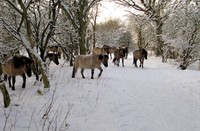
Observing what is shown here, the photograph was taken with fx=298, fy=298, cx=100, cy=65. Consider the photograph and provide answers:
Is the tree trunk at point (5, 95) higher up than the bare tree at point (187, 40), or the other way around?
the bare tree at point (187, 40)

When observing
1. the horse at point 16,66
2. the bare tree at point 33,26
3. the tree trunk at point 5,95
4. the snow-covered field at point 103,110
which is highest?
the bare tree at point 33,26

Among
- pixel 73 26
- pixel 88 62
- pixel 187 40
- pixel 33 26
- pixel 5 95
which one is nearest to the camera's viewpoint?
pixel 5 95

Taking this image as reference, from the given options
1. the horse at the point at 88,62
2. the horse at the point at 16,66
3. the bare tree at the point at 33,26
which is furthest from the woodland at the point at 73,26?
the horse at the point at 88,62

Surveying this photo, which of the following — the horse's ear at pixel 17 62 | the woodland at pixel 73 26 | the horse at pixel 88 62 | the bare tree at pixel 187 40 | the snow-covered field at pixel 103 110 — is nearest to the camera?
the snow-covered field at pixel 103 110

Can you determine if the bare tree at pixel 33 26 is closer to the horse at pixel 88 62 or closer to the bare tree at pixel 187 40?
the horse at pixel 88 62

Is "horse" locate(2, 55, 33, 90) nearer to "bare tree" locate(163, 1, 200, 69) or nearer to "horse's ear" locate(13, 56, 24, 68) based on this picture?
"horse's ear" locate(13, 56, 24, 68)

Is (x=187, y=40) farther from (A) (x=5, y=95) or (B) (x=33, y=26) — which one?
(A) (x=5, y=95)

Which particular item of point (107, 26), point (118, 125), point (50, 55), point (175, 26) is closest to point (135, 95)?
point (118, 125)

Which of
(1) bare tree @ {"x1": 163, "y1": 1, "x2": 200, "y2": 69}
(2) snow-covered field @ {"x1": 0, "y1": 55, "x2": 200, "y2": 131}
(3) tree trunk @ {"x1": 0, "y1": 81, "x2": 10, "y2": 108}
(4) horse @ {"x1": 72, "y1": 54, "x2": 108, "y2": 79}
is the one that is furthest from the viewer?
(1) bare tree @ {"x1": 163, "y1": 1, "x2": 200, "y2": 69}

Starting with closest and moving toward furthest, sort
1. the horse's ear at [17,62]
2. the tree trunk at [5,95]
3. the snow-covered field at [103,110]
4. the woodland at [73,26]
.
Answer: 1. the snow-covered field at [103,110]
2. the tree trunk at [5,95]
3. the woodland at [73,26]
4. the horse's ear at [17,62]

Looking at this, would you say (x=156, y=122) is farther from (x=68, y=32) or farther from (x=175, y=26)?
(x=175, y=26)

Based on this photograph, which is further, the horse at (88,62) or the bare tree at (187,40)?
the bare tree at (187,40)

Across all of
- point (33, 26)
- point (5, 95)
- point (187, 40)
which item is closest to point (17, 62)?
point (33, 26)

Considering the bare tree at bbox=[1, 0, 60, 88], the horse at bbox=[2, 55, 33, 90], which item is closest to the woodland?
the bare tree at bbox=[1, 0, 60, 88]
